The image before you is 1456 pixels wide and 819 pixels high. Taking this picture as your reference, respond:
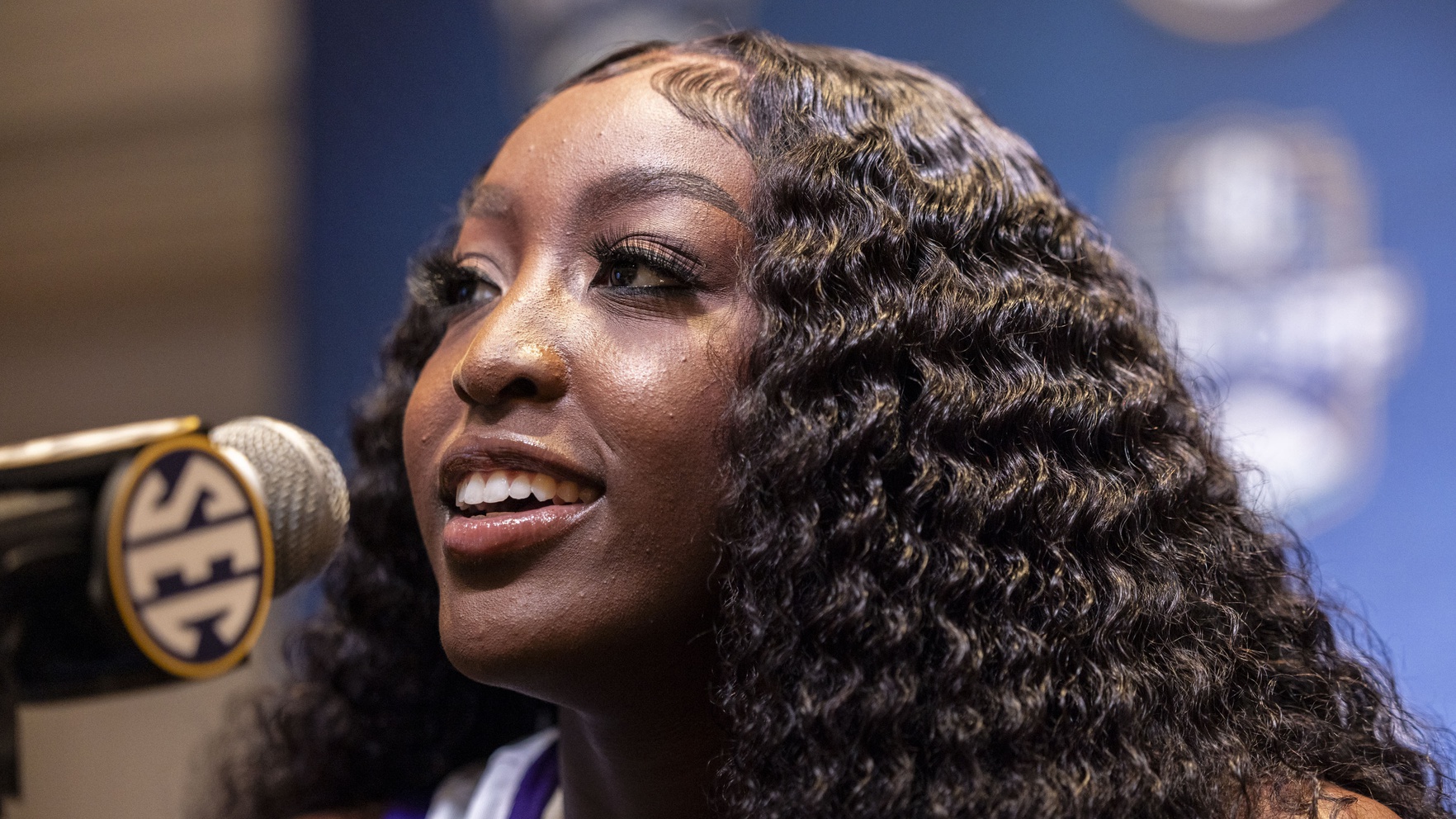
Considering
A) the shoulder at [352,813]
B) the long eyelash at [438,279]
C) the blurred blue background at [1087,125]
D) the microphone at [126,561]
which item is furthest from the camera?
the blurred blue background at [1087,125]

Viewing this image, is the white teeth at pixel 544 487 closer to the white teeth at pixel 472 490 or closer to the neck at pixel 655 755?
the white teeth at pixel 472 490

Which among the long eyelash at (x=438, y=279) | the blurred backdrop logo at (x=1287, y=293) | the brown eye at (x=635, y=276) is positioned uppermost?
the blurred backdrop logo at (x=1287, y=293)

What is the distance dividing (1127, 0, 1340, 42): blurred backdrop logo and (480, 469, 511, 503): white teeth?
4.21ft

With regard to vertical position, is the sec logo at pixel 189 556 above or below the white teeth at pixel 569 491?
below

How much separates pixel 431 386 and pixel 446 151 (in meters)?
1.23

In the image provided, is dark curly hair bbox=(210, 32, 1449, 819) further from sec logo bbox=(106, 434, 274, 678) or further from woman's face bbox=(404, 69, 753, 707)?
sec logo bbox=(106, 434, 274, 678)

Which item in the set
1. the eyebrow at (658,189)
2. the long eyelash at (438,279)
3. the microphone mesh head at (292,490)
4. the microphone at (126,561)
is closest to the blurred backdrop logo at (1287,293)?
the eyebrow at (658,189)

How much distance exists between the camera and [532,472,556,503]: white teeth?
3.55 feet

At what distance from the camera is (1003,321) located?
112 cm

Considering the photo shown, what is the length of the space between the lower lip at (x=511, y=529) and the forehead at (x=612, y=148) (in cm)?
29

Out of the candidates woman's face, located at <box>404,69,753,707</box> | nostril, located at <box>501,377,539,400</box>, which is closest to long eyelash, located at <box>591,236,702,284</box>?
woman's face, located at <box>404,69,753,707</box>

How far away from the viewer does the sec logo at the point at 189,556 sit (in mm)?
843

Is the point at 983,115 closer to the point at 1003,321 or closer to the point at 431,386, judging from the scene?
the point at 1003,321

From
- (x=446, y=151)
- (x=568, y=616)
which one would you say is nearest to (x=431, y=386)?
(x=568, y=616)
